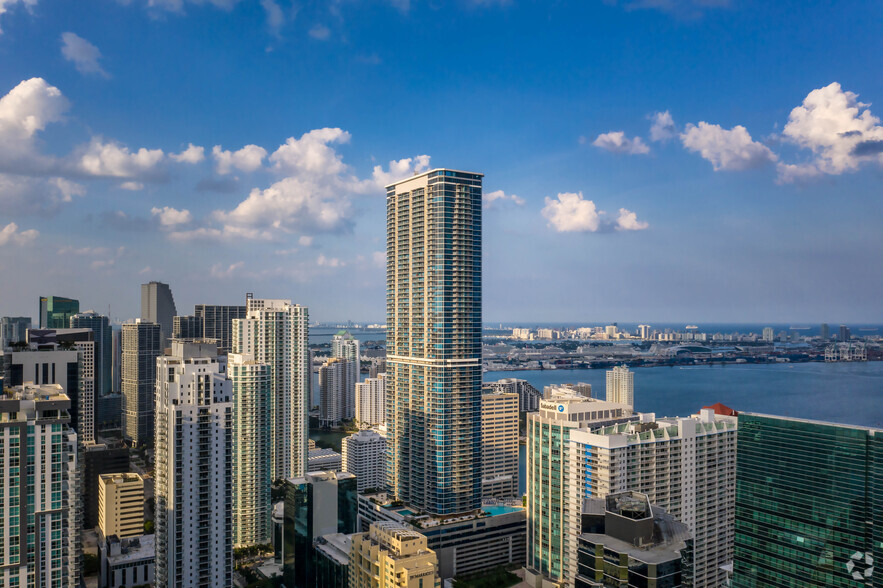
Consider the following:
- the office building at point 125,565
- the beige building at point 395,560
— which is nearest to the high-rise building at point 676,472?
the beige building at point 395,560

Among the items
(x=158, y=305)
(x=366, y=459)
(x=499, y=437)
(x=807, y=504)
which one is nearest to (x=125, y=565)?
(x=366, y=459)

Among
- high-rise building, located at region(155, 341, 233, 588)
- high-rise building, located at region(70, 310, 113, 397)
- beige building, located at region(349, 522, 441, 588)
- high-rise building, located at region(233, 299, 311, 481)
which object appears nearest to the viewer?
beige building, located at region(349, 522, 441, 588)

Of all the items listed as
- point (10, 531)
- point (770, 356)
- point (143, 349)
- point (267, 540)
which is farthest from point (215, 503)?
point (770, 356)

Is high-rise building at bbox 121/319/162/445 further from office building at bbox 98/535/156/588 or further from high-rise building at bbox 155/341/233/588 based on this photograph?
high-rise building at bbox 155/341/233/588

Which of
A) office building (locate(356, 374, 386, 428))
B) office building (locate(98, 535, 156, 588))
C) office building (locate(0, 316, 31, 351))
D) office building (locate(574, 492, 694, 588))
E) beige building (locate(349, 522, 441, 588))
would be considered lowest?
office building (locate(98, 535, 156, 588))

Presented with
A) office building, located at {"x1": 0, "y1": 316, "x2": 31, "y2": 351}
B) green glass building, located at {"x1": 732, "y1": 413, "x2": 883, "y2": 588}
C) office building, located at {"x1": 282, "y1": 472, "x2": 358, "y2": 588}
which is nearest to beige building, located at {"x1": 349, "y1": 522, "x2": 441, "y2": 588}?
office building, located at {"x1": 282, "y1": 472, "x2": 358, "y2": 588}

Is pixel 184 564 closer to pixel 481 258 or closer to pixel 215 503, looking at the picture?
pixel 215 503

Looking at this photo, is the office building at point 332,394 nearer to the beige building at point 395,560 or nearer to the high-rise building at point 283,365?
the high-rise building at point 283,365
